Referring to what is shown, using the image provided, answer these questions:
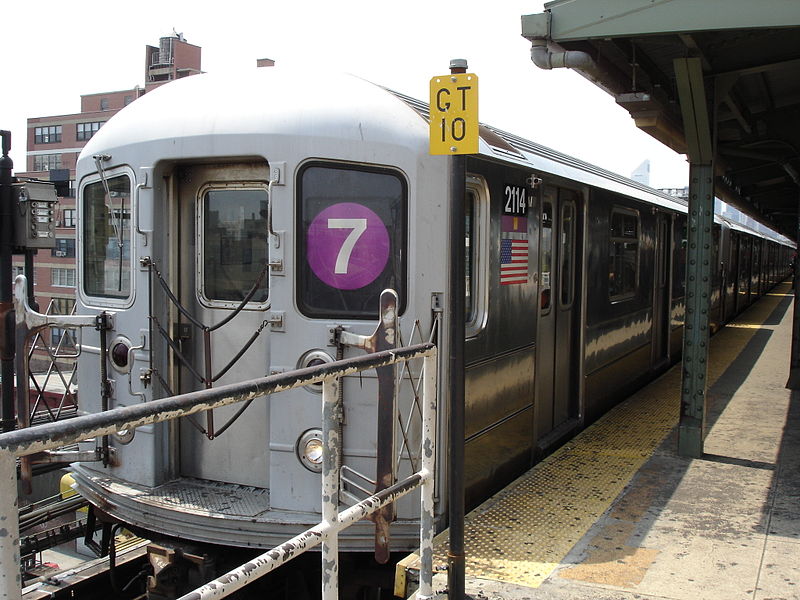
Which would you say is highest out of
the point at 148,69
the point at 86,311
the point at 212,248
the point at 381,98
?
the point at 148,69

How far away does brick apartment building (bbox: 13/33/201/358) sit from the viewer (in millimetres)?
55037

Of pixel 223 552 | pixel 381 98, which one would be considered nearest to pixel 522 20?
pixel 381 98

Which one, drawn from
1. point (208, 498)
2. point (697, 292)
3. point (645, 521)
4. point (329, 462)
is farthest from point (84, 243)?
point (697, 292)

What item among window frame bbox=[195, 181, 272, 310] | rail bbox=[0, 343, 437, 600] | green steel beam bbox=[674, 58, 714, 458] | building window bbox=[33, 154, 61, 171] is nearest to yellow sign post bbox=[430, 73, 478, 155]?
rail bbox=[0, 343, 437, 600]

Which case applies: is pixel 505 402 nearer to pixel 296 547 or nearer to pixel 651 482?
pixel 651 482

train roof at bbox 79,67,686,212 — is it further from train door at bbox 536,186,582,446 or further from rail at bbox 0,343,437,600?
rail at bbox 0,343,437,600

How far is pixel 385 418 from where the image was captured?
392cm

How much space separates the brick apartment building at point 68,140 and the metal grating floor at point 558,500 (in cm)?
4652

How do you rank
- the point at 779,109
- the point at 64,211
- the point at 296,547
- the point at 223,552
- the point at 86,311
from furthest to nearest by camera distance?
the point at 64,211 < the point at 779,109 < the point at 86,311 < the point at 223,552 < the point at 296,547

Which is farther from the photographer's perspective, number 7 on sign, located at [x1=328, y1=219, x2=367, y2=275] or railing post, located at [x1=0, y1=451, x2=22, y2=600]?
number 7 on sign, located at [x1=328, y1=219, x2=367, y2=275]

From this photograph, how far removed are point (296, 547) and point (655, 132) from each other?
4970 mm

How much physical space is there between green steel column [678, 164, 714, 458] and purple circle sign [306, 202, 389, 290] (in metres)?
2.78

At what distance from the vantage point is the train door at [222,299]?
14.7 feet

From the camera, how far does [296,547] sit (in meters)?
2.43
